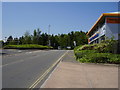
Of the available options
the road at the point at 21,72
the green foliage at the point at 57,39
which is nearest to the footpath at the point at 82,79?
the road at the point at 21,72

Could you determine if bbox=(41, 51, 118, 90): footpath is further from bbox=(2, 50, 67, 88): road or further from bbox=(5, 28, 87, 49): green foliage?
bbox=(5, 28, 87, 49): green foliage

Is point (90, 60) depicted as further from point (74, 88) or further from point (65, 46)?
point (65, 46)

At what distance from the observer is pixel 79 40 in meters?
85.6

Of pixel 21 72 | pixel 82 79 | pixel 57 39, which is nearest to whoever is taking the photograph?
pixel 82 79

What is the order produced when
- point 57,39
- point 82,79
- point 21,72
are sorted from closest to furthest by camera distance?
1. point 82,79
2. point 21,72
3. point 57,39

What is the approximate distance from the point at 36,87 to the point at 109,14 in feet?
79.4

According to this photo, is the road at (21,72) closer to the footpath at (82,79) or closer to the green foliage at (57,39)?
the footpath at (82,79)

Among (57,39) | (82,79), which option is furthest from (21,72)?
(57,39)

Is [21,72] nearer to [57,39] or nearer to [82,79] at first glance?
[82,79]

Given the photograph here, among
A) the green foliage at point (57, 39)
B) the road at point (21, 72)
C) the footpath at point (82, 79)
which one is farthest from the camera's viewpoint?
the green foliage at point (57, 39)

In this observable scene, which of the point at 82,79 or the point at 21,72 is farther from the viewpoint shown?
the point at 21,72

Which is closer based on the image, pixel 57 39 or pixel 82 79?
pixel 82 79

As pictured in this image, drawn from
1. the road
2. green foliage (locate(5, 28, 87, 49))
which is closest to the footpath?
the road

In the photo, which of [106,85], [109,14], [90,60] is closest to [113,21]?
[109,14]
